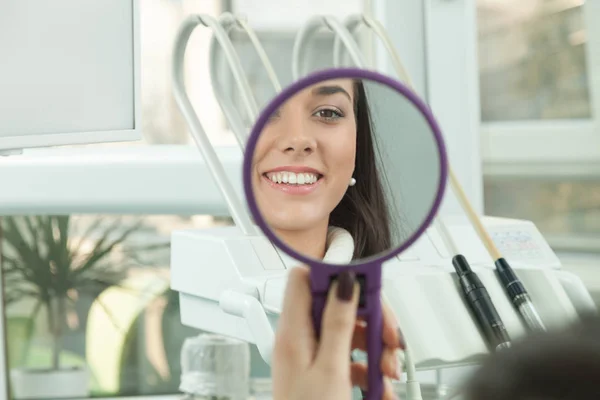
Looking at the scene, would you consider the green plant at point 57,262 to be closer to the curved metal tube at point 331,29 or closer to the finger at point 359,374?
the curved metal tube at point 331,29

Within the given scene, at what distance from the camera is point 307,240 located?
620 mm

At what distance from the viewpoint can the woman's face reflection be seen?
591mm

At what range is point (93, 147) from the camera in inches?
60.5

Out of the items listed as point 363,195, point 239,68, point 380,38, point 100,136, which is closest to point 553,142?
point 380,38

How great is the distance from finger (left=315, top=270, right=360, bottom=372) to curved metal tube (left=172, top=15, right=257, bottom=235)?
0.58 m

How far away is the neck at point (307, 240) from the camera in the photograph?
1.82 feet

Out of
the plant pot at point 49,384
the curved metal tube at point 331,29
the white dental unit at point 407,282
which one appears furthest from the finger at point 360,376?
the plant pot at point 49,384

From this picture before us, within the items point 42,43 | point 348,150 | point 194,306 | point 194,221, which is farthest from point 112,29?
point 194,221

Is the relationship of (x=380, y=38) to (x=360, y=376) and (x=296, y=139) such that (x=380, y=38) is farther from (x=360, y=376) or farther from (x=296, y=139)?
(x=360, y=376)

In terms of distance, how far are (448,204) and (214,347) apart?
0.44 meters

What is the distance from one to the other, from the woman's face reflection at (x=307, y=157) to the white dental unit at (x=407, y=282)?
231mm

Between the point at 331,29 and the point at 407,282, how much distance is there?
13.9 inches

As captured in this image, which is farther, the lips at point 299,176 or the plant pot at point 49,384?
the plant pot at point 49,384

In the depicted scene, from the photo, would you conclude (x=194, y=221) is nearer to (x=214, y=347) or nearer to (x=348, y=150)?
(x=214, y=347)
